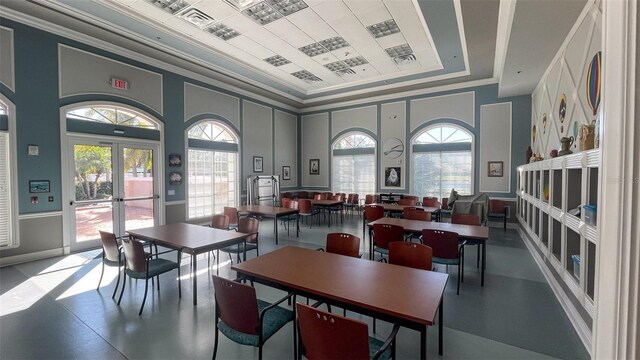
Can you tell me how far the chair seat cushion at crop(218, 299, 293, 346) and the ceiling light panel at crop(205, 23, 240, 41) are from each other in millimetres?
4959

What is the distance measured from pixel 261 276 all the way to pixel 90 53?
578 centimetres

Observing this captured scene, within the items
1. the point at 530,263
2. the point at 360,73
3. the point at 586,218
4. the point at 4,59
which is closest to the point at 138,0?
the point at 4,59

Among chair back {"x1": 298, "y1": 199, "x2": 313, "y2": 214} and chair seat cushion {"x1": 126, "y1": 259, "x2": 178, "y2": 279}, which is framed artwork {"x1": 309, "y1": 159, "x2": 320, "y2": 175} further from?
chair seat cushion {"x1": 126, "y1": 259, "x2": 178, "y2": 279}

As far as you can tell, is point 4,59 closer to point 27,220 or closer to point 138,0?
point 138,0

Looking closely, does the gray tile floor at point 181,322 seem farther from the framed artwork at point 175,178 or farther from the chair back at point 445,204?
the chair back at point 445,204

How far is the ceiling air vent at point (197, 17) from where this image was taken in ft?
15.0

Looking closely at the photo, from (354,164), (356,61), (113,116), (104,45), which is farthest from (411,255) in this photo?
(354,164)

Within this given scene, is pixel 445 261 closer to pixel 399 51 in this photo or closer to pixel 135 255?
pixel 135 255

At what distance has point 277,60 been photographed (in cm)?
662

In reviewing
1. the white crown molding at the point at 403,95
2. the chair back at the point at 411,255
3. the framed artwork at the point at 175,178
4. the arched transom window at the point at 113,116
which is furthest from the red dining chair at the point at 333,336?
the white crown molding at the point at 403,95

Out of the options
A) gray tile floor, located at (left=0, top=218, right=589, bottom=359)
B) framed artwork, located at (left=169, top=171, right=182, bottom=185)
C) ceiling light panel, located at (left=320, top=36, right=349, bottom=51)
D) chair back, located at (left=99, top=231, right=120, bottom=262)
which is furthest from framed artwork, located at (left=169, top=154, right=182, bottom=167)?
ceiling light panel, located at (left=320, top=36, right=349, bottom=51)

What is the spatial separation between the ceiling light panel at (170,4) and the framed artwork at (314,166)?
669 cm

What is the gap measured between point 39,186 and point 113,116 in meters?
1.77

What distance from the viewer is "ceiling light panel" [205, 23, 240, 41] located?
16.6ft
